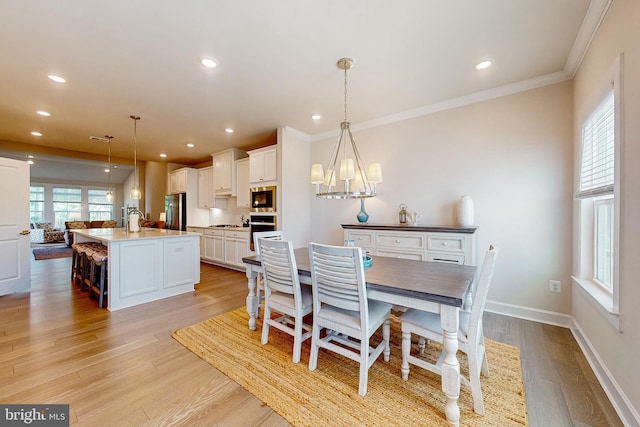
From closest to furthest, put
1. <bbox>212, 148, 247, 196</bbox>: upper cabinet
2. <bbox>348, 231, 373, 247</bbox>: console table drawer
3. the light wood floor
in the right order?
1. the light wood floor
2. <bbox>348, 231, 373, 247</bbox>: console table drawer
3. <bbox>212, 148, 247, 196</bbox>: upper cabinet

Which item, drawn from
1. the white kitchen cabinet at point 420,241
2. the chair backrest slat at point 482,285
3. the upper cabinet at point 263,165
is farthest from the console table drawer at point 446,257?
the upper cabinet at point 263,165

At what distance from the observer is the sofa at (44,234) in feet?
28.3

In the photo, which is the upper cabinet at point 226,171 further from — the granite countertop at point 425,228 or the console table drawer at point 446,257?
the console table drawer at point 446,257

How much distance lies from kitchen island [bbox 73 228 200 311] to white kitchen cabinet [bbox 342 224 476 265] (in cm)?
243

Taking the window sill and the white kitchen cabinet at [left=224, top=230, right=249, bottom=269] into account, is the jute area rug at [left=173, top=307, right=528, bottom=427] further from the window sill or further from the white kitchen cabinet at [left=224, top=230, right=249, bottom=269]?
the white kitchen cabinet at [left=224, top=230, right=249, bottom=269]

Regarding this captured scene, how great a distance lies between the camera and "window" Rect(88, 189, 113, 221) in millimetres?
9984

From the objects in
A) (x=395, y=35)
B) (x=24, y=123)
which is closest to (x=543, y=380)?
(x=395, y=35)

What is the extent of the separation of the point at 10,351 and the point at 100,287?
1.04 meters

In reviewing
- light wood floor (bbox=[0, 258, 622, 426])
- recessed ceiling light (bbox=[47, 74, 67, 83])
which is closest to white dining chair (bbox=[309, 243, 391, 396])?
light wood floor (bbox=[0, 258, 622, 426])

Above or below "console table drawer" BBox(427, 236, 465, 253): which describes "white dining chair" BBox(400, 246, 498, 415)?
below

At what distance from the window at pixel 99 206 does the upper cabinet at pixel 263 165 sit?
8642mm

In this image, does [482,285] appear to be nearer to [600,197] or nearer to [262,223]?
[600,197]

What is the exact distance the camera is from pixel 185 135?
466 cm

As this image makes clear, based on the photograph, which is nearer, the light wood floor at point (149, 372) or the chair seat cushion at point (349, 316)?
the light wood floor at point (149, 372)
